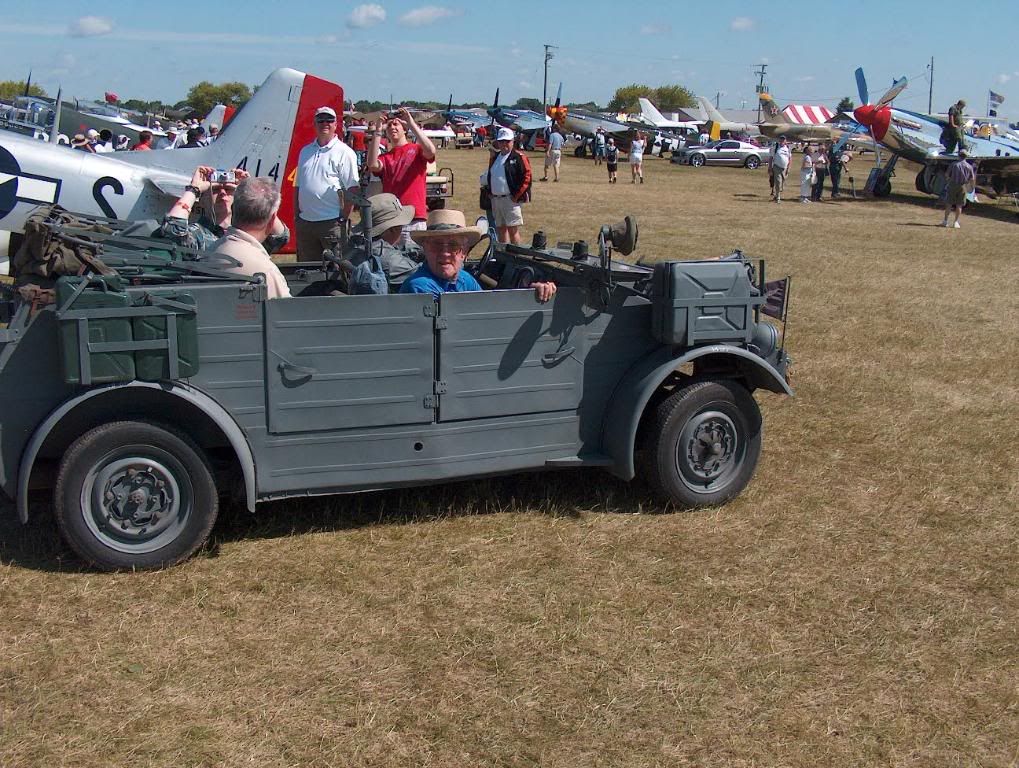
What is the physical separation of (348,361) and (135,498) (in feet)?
3.50

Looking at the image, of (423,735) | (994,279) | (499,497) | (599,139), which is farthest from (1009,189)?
(423,735)

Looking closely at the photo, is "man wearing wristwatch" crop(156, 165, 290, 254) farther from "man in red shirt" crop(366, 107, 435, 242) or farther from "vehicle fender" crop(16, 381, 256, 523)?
"man in red shirt" crop(366, 107, 435, 242)

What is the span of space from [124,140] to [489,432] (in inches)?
927

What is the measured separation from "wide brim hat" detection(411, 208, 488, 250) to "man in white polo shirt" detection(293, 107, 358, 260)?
2663 mm

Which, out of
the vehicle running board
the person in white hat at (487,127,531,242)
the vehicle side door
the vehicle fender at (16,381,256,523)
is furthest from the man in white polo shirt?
the vehicle side door

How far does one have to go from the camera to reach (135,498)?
4.15 m

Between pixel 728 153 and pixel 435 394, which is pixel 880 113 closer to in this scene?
pixel 728 153

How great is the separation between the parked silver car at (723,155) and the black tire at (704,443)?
4234 centimetres

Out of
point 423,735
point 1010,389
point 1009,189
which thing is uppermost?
point 1009,189

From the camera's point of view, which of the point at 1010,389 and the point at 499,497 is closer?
the point at 499,497

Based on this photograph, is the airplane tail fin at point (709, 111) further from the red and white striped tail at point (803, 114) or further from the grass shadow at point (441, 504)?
the grass shadow at point (441, 504)

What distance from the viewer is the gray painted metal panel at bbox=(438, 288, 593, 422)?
14.7 ft

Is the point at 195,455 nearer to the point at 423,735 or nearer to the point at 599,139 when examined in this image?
the point at 423,735

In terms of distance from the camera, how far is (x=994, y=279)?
44.7 ft
